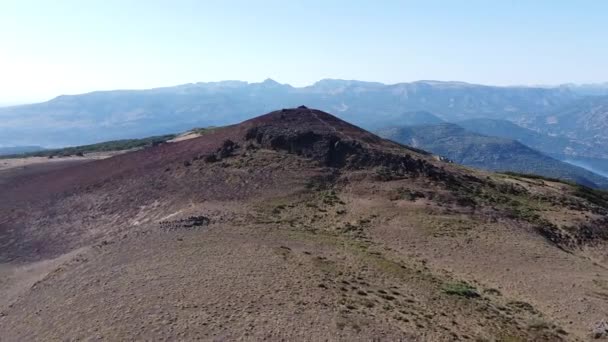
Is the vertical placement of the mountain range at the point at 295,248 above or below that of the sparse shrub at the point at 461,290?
above

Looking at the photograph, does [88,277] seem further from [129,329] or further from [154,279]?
[129,329]

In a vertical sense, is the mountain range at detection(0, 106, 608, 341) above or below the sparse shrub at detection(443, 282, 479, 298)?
above

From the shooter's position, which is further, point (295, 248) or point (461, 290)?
point (295, 248)

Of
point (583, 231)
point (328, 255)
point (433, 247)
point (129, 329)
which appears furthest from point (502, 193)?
point (129, 329)

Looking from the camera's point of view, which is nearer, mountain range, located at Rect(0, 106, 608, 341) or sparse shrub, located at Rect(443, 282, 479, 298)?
mountain range, located at Rect(0, 106, 608, 341)

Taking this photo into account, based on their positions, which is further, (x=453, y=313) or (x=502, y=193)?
(x=502, y=193)

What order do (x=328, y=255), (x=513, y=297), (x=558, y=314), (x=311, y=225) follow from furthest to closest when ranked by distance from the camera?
(x=311, y=225) → (x=328, y=255) → (x=513, y=297) → (x=558, y=314)

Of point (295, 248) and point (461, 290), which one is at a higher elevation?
point (295, 248)

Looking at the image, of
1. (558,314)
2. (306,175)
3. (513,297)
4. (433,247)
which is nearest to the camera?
(558,314)

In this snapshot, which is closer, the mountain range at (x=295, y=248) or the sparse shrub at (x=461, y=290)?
the mountain range at (x=295, y=248)

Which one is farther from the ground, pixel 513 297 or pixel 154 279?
pixel 154 279

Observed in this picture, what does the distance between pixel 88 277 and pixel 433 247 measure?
757 inches

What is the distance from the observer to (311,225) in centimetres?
3164

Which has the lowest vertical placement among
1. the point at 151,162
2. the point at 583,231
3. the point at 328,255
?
the point at 583,231
